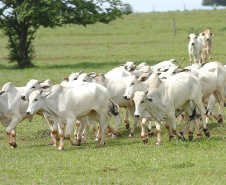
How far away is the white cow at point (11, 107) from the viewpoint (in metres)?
10.8

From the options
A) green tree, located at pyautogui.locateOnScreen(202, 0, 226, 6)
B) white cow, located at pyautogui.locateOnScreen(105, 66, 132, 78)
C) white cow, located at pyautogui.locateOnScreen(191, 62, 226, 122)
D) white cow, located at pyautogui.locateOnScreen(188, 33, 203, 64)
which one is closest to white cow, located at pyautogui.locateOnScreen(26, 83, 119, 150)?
white cow, located at pyautogui.locateOnScreen(105, 66, 132, 78)

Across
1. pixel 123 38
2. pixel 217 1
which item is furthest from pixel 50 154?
pixel 217 1

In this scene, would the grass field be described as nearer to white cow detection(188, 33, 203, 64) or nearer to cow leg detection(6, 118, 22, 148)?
cow leg detection(6, 118, 22, 148)

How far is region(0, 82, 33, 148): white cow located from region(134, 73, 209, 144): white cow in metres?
2.69

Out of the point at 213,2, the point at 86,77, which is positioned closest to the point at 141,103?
the point at 86,77

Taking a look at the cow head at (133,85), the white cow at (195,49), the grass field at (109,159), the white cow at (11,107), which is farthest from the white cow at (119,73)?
the white cow at (195,49)

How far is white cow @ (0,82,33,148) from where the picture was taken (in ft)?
35.5

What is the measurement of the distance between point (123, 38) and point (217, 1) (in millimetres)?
58826

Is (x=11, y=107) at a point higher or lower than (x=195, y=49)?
higher

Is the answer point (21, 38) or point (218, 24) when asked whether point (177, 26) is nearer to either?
point (218, 24)

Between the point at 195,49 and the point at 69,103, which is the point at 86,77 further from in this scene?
the point at 195,49

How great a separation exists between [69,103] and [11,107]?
4.78 feet

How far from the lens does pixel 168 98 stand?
9.98m

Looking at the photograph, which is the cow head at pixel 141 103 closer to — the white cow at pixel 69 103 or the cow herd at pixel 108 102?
the cow herd at pixel 108 102
